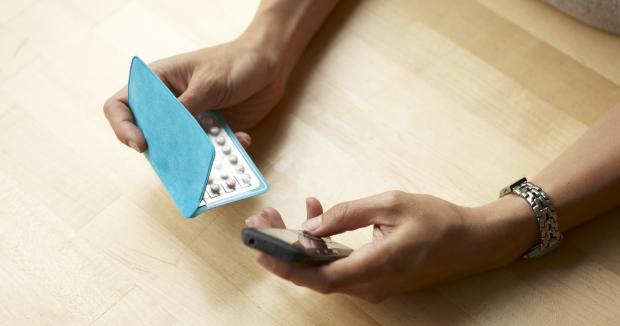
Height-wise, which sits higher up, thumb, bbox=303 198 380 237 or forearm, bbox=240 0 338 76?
forearm, bbox=240 0 338 76

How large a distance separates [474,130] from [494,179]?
81 millimetres

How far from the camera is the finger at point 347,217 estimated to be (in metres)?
0.79

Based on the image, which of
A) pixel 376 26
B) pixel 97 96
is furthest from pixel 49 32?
pixel 376 26

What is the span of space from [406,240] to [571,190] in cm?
24

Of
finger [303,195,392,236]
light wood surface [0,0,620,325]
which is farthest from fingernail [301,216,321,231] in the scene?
light wood surface [0,0,620,325]

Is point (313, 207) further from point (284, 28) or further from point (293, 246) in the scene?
point (284, 28)

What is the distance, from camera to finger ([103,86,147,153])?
0.86 m

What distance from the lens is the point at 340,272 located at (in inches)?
29.5

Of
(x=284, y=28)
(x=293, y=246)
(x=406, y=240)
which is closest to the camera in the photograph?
(x=293, y=246)

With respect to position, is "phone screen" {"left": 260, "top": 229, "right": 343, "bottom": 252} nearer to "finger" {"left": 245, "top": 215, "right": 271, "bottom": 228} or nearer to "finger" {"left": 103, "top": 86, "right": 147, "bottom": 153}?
"finger" {"left": 245, "top": 215, "right": 271, "bottom": 228}

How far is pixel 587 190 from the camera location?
33.5 inches

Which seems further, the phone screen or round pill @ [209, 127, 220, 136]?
round pill @ [209, 127, 220, 136]

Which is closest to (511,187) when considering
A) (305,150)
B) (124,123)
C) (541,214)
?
(541,214)

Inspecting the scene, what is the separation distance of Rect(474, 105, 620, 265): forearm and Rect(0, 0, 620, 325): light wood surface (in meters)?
0.06
